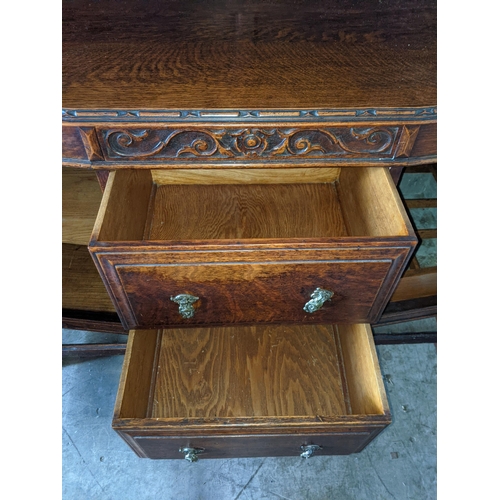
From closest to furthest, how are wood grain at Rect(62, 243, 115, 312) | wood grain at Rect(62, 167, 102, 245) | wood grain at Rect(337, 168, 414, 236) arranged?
wood grain at Rect(337, 168, 414, 236), wood grain at Rect(62, 243, 115, 312), wood grain at Rect(62, 167, 102, 245)

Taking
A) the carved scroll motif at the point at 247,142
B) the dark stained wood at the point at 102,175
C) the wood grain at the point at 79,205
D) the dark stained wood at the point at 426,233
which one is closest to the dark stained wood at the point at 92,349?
the wood grain at the point at 79,205

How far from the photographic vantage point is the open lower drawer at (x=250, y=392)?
0.77 meters

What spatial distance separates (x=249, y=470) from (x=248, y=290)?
1.86 ft

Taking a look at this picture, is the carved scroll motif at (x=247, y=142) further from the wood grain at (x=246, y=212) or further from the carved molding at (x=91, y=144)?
the wood grain at (x=246, y=212)

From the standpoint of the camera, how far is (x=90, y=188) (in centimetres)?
127

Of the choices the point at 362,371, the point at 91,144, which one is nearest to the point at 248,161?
the point at 91,144

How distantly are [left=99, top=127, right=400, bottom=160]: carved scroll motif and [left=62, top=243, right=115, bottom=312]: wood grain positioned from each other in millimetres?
460

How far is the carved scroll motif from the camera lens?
2.29 ft

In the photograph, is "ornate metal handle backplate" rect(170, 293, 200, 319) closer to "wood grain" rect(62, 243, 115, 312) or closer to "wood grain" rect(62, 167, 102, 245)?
"wood grain" rect(62, 243, 115, 312)

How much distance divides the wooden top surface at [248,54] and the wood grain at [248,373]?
0.63 meters

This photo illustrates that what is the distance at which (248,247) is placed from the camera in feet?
2.26

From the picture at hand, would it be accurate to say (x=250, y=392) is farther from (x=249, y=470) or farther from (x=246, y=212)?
(x=246, y=212)

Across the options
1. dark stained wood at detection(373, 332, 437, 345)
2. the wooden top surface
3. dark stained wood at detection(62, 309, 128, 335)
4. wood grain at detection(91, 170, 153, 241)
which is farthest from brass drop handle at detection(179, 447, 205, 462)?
the wooden top surface

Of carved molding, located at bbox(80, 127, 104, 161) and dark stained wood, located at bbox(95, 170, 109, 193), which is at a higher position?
carved molding, located at bbox(80, 127, 104, 161)
